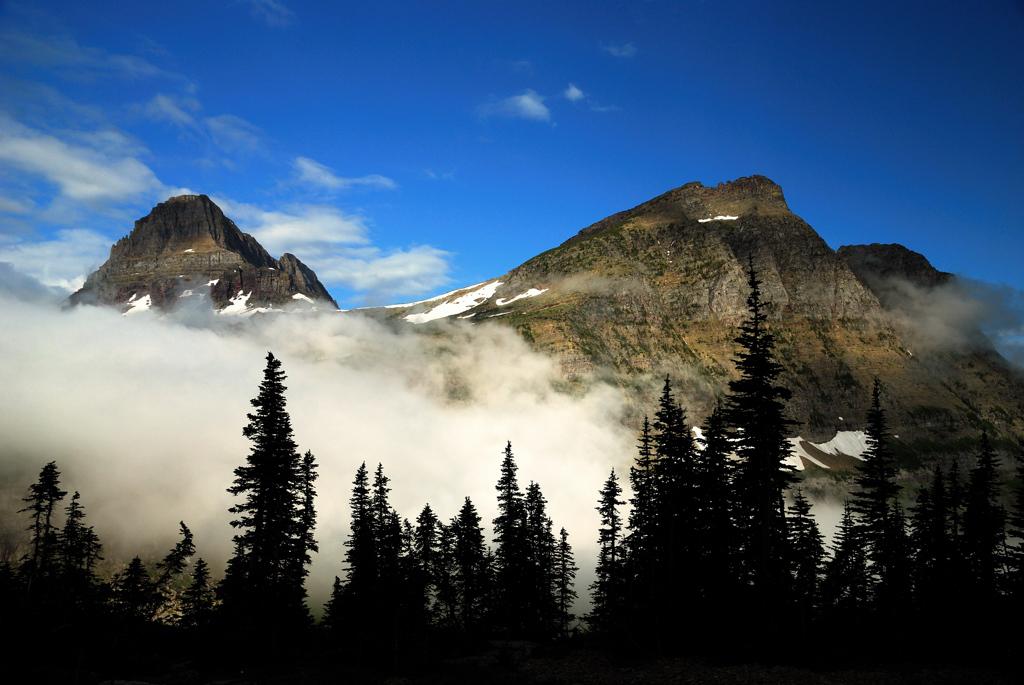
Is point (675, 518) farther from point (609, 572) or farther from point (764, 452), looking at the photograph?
point (609, 572)

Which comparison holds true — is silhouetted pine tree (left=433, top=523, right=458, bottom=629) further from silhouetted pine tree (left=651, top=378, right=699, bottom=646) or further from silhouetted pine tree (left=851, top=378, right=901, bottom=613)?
silhouetted pine tree (left=851, top=378, right=901, bottom=613)

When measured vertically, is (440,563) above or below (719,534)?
below

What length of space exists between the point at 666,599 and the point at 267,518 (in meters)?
22.3

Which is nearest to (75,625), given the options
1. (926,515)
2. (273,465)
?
(273,465)

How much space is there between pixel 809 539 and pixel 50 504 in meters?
53.8

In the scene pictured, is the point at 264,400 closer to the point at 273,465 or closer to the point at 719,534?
the point at 273,465

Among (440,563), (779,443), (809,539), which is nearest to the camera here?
(779,443)

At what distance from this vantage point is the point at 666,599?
35.2 meters

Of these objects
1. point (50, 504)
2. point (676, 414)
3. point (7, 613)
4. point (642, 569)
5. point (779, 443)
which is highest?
point (676, 414)

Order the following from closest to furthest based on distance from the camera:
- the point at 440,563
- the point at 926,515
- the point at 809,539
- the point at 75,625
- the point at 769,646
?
the point at 769,646 < the point at 75,625 < the point at 809,539 < the point at 926,515 < the point at 440,563

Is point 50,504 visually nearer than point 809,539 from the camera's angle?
No

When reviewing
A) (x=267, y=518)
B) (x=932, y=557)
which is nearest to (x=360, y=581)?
(x=267, y=518)

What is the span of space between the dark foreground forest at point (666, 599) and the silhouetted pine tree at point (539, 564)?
391mm

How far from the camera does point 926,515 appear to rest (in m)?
49.2
